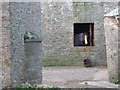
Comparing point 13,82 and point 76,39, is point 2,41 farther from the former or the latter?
point 76,39

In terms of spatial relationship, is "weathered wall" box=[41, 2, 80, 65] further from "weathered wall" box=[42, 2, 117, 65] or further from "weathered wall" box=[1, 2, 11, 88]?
"weathered wall" box=[1, 2, 11, 88]

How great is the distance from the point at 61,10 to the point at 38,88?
8.98m

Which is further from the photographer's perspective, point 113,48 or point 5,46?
point 113,48

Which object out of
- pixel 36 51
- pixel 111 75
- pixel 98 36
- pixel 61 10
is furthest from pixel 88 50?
pixel 36 51

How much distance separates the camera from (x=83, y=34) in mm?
16297

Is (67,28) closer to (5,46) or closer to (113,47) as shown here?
(113,47)

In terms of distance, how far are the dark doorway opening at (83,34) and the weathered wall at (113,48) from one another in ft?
18.2

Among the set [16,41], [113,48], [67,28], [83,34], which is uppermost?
[67,28]

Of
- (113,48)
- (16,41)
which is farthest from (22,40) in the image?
(113,48)

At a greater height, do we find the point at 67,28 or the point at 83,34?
the point at 67,28

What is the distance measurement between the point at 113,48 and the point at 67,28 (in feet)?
18.5

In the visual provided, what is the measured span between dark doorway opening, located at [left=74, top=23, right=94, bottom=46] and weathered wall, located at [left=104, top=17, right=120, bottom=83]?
554 centimetres

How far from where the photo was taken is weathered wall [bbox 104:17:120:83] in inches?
389

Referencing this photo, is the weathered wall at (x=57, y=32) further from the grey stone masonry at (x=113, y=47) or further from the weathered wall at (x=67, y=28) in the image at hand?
the grey stone masonry at (x=113, y=47)
